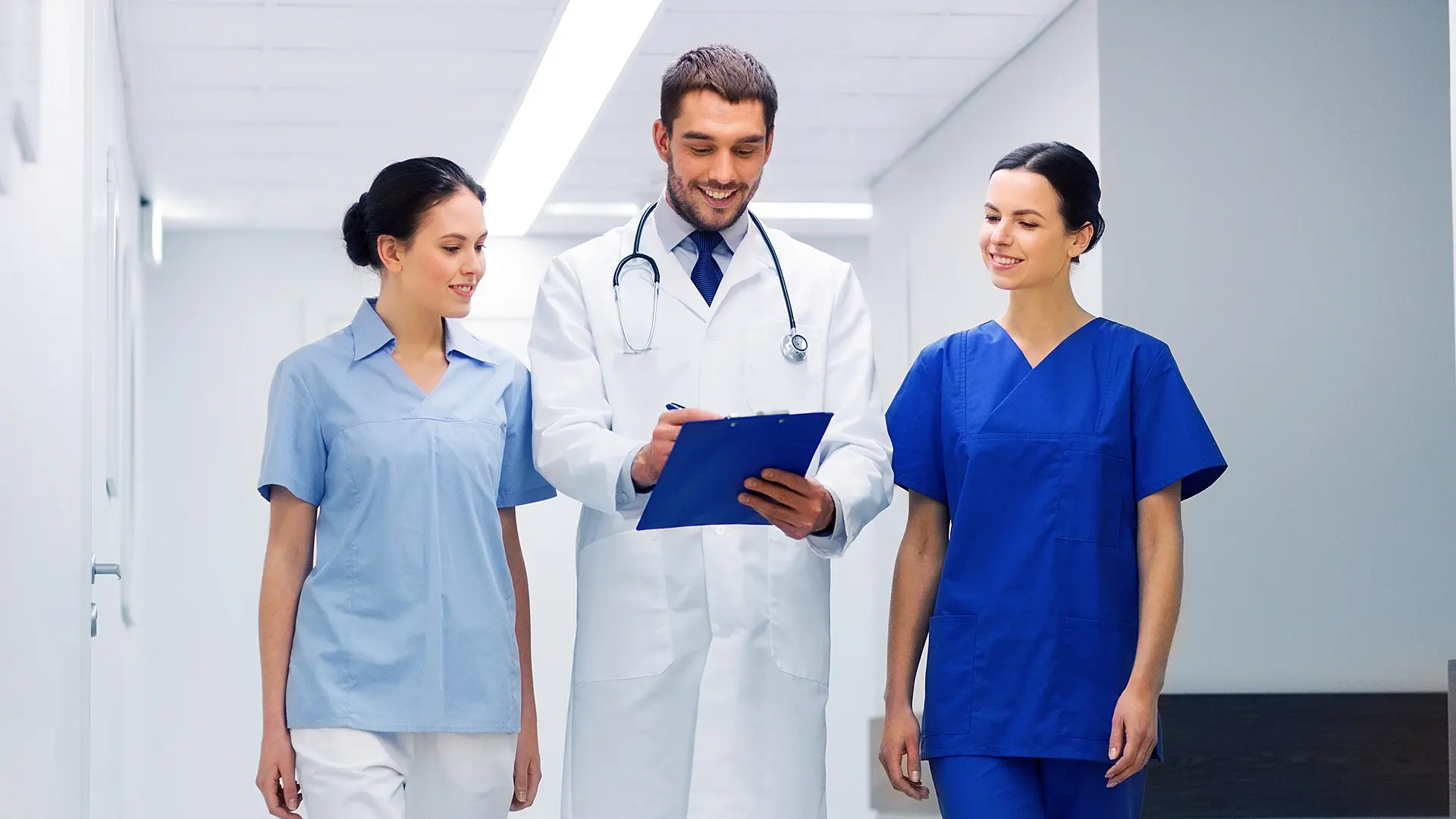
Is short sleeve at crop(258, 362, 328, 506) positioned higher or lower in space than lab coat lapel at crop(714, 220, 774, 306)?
lower

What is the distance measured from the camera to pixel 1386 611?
3520 mm

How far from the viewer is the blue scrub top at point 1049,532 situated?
74.8 inches

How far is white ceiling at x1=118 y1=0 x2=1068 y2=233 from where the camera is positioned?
12.9 ft

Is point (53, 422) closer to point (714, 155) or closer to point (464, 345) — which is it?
point (464, 345)

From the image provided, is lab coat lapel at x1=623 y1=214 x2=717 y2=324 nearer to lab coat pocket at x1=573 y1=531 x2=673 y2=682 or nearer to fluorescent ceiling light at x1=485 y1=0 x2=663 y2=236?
lab coat pocket at x1=573 y1=531 x2=673 y2=682

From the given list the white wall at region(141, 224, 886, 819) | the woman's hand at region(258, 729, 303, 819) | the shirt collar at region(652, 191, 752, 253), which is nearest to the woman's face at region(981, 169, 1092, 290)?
the shirt collar at region(652, 191, 752, 253)

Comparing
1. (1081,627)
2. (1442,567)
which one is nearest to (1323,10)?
(1442,567)

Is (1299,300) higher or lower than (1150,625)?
higher

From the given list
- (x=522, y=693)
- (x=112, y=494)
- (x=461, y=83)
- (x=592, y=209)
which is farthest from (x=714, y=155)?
(x=592, y=209)

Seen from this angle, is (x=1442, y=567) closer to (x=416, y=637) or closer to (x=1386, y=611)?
(x=1386, y=611)

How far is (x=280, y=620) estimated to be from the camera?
189 centimetres

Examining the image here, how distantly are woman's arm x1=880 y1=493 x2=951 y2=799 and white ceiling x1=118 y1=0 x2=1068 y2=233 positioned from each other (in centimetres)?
216

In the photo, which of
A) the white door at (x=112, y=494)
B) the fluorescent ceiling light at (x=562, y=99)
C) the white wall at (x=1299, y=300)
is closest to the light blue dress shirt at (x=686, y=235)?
the white door at (x=112, y=494)

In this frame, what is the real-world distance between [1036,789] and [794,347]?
24.8 inches
